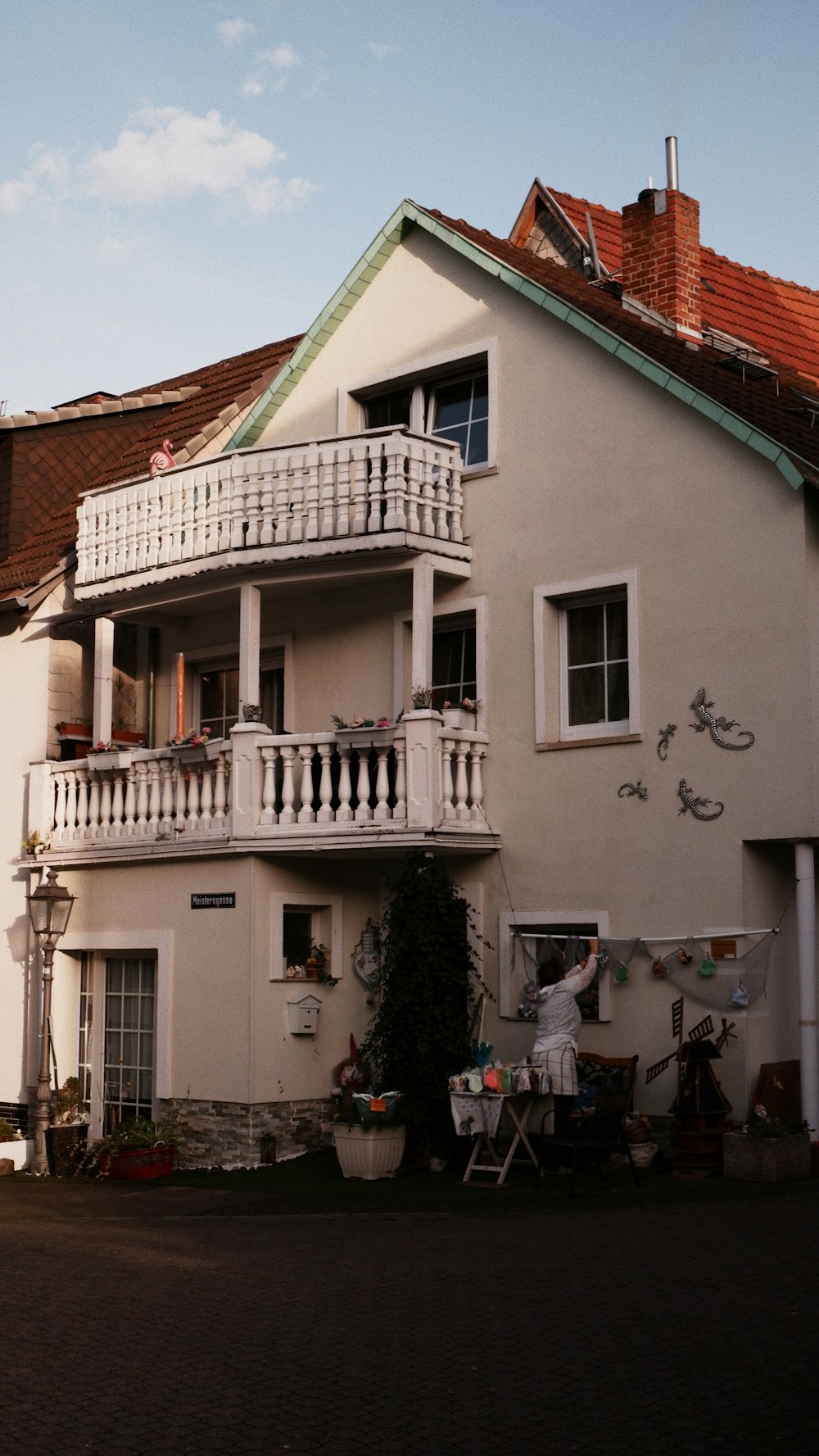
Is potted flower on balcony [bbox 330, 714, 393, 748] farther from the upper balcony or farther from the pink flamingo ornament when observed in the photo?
the pink flamingo ornament

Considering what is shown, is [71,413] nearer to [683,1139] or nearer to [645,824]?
[645,824]

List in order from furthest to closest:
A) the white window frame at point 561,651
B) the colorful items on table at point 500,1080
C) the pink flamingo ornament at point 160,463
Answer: the pink flamingo ornament at point 160,463 → the white window frame at point 561,651 → the colorful items on table at point 500,1080

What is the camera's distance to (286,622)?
17969mm

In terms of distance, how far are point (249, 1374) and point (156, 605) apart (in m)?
11.0

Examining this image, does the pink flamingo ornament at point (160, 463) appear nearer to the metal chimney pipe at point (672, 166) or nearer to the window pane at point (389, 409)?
the window pane at point (389, 409)

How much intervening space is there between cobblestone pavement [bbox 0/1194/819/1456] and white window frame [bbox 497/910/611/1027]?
2.89 meters

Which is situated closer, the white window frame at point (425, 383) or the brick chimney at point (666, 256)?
the white window frame at point (425, 383)

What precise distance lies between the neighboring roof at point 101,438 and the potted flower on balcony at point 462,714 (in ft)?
17.4

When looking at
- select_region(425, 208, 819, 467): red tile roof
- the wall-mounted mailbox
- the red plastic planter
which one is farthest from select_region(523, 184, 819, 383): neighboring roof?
the red plastic planter

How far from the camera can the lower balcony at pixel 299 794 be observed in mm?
15133

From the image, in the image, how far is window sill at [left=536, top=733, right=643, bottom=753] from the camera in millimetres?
14734

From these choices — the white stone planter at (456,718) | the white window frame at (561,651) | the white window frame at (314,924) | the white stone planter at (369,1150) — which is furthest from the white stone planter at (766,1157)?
the white window frame at (314,924)

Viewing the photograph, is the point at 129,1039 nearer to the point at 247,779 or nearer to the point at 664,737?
the point at 247,779

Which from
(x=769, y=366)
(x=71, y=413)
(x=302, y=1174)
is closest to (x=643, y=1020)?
(x=302, y=1174)
